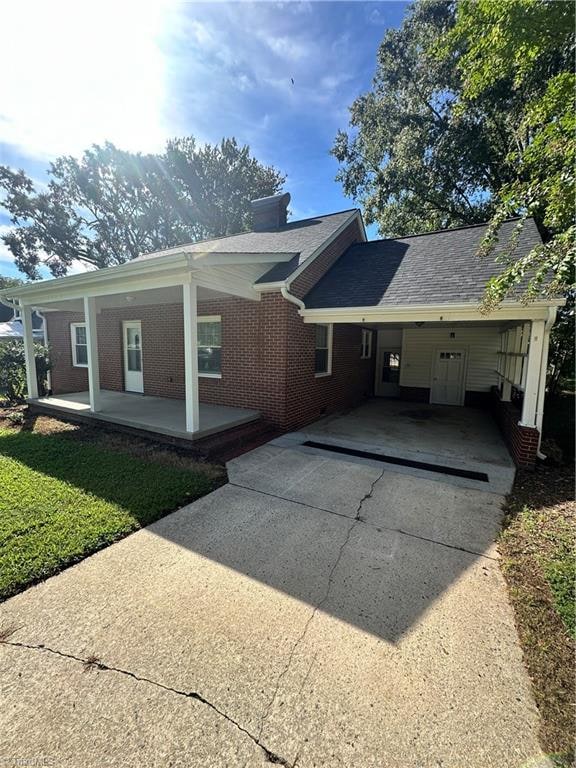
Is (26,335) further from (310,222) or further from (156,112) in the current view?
(310,222)

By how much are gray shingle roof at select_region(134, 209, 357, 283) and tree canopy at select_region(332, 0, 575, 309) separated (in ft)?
12.1

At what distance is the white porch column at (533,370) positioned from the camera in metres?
5.54

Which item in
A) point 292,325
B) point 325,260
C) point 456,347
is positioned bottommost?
point 456,347

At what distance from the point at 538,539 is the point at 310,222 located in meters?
10.1

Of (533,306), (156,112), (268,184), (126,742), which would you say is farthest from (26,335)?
(268,184)

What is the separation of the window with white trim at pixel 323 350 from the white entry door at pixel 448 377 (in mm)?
5127

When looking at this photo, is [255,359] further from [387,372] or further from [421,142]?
[421,142]

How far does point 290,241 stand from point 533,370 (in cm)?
659

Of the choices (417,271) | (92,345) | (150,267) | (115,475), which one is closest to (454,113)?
(417,271)

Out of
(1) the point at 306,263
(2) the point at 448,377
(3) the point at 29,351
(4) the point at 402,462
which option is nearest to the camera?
(4) the point at 402,462

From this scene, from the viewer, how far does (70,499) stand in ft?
14.1

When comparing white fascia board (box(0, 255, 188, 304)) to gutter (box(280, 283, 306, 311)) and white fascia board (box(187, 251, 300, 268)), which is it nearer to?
white fascia board (box(187, 251, 300, 268))

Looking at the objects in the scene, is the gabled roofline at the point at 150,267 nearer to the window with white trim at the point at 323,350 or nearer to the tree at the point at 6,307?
the window with white trim at the point at 323,350

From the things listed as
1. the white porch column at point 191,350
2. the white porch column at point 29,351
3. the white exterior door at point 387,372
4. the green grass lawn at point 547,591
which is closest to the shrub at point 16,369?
the white porch column at point 29,351
